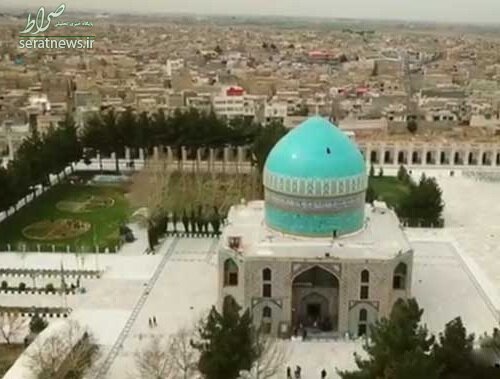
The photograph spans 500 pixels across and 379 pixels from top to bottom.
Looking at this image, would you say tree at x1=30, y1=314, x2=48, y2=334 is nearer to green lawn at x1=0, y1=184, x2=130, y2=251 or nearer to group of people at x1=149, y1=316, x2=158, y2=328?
group of people at x1=149, y1=316, x2=158, y2=328

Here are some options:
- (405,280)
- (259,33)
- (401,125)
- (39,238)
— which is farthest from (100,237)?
(259,33)

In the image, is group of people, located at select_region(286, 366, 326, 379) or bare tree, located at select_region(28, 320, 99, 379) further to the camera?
group of people, located at select_region(286, 366, 326, 379)

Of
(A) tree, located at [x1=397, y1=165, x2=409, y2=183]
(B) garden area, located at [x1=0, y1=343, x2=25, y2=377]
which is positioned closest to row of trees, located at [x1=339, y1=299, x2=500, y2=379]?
(B) garden area, located at [x1=0, y1=343, x2=25, y2=377]

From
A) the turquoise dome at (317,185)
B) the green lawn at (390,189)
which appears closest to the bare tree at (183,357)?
the turquoise dome at (317,185)

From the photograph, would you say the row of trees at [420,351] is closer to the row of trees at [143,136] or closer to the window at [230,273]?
the window at [230,273]

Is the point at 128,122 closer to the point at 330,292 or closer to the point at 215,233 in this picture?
the point at 215,233

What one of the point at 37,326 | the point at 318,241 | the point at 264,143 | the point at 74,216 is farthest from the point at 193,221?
the point at 37,326
